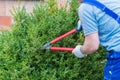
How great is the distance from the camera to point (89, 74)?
411 cm

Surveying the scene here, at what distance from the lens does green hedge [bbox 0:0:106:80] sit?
12.7 feet

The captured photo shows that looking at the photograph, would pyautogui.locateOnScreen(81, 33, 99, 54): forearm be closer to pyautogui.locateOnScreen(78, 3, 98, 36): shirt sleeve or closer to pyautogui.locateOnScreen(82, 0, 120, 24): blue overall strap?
pyautogui.locateOnScreen(78, 3, 98, 36): shirt sleeve

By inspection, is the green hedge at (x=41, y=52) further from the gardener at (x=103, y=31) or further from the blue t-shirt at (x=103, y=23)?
the blue t-shirt at (x=103, y=23)

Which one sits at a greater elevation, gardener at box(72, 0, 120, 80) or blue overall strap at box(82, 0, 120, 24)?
blue overall strap at box(82, 0, 120, 24)

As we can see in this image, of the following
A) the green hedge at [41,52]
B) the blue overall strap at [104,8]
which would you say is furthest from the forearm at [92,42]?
the green hedge at [41,52]

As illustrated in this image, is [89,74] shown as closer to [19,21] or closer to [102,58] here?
[102,58]

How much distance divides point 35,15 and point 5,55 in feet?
1.87

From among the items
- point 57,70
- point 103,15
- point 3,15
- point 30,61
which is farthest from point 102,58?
point 3,15

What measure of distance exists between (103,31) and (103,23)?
0.26 feet

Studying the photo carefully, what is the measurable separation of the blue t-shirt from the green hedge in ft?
2.73

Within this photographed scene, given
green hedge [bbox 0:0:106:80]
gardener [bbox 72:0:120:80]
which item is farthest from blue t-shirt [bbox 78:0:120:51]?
green hedge [bbox 0:0:106:80]

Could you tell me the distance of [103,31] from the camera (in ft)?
10.4

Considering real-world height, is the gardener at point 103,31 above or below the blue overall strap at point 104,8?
below

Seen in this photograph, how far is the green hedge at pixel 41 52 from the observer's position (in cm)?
386
